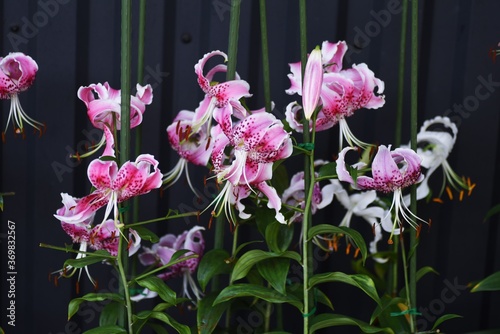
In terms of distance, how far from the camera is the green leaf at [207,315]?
5.48ft

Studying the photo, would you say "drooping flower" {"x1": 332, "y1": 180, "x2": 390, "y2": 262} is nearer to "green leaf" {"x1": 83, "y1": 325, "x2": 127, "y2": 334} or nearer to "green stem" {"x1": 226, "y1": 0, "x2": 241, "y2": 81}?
"green stem" {"x1": 226, "y1": 0, "x2": 241, "y2": 81}

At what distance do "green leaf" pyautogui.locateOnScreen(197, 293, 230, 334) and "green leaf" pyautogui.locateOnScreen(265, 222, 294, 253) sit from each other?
0.18 meters

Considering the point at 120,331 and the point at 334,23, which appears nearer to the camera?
the point at 120,331

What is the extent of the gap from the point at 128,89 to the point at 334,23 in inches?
37.2

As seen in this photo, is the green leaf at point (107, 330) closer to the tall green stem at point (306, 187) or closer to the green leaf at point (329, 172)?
the tall green stem at point (306, 187)

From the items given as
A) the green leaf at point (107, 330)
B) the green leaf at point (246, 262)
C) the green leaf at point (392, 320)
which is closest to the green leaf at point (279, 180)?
the green leaf at point (246, 262)

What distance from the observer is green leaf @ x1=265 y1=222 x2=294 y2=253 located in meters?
1.65

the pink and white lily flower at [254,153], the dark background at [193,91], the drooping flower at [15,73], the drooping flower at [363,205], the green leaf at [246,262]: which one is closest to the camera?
the pink and white lily flower at [254,153]

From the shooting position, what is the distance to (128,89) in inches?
62.6

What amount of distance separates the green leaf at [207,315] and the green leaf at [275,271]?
0.14 meters

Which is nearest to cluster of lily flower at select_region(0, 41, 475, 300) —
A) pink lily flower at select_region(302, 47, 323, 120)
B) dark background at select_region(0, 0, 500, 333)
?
pink lily flower at select_region(302, 47, 323, 120)

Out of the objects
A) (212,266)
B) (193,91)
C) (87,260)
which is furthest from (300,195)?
(193,91)

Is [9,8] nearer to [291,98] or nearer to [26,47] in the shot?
[26,47]

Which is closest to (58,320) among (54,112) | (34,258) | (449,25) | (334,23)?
(34,258)
